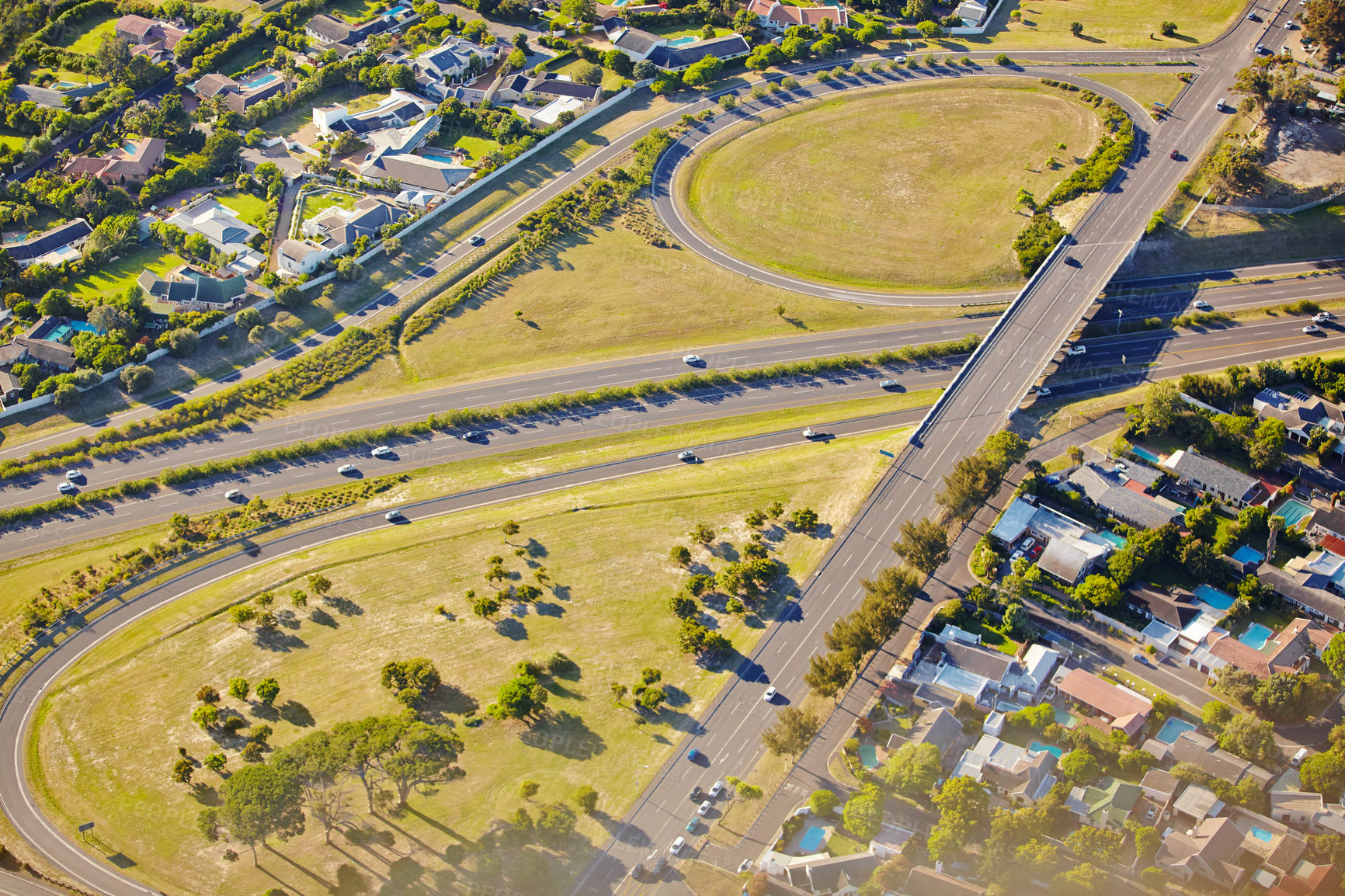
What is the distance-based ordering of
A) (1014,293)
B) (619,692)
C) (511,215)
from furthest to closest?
1. (511,215)
2. (1014,293)
3. (619,692)

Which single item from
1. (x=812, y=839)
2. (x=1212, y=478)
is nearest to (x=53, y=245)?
(x=812, y=839)

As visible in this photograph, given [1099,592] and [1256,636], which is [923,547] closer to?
[1099,592]

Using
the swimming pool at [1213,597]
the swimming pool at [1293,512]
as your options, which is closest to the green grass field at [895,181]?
the swimming pool at [1293,512]

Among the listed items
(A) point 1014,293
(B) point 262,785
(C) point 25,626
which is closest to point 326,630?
(B) point 262,785

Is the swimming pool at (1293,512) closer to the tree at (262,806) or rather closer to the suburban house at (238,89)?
the tree at (262,806)

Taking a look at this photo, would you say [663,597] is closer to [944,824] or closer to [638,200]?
[944,824]
